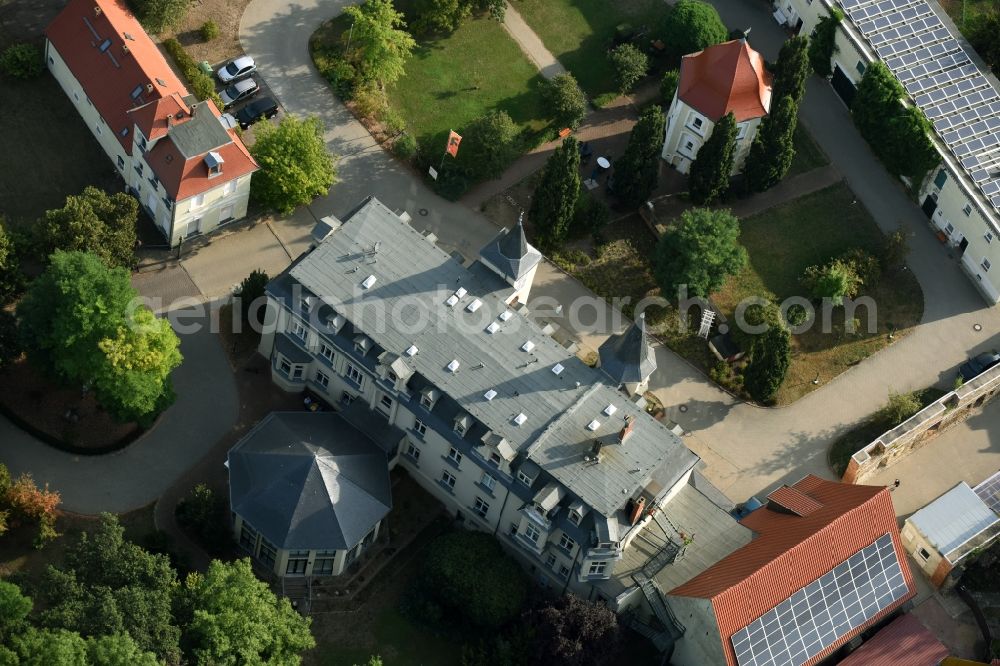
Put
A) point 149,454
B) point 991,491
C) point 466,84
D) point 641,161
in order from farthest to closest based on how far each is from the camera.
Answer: point 466,84, point 641,161, point 991,491, point 149,454

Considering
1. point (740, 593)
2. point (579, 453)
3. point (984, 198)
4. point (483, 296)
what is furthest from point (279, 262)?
point (984, 198)

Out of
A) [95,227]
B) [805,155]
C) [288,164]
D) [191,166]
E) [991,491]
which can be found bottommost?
[991,491]

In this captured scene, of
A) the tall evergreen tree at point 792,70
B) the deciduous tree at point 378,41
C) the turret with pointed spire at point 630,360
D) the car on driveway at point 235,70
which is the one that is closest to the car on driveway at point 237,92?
the car on driveway at point 235,70

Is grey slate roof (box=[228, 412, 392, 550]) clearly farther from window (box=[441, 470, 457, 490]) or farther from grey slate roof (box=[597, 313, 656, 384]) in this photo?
grey slate roof (box=[597, 313, 656, 384])

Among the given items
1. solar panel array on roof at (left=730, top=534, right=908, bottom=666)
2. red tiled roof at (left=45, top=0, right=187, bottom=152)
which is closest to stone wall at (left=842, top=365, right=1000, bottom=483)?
solar panel array on roof at (left=730, top=534, right=908, bottom=666)

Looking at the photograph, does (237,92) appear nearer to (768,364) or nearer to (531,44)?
(531,44)

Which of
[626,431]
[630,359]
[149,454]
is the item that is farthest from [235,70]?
[626,431]

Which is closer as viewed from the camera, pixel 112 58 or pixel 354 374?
pixel 354 374

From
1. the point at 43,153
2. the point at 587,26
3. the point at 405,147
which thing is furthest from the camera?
the point at 587,26
